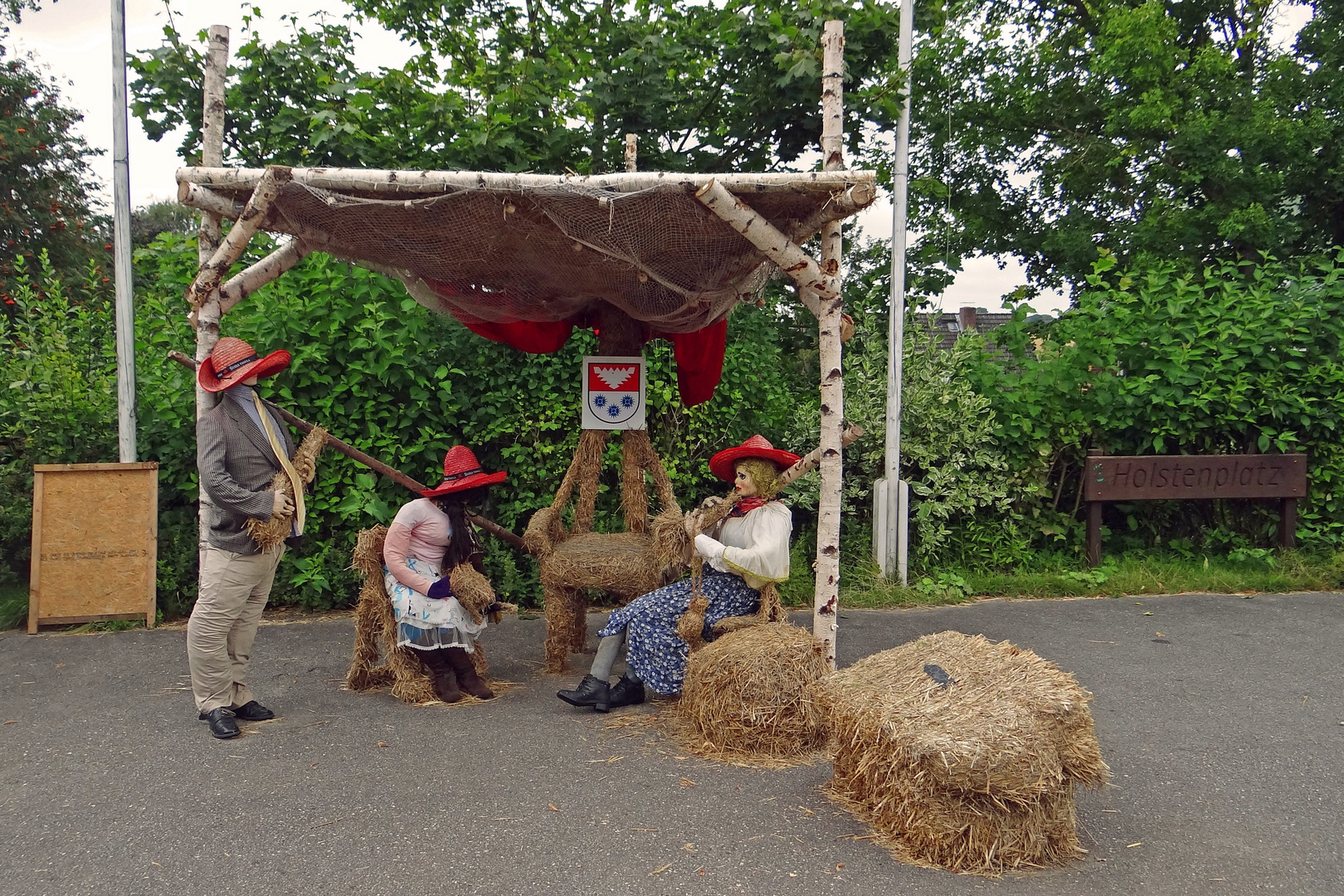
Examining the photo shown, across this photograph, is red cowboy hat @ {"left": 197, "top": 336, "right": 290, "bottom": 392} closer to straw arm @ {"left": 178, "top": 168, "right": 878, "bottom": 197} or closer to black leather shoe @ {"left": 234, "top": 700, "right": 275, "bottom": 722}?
straw arm @ {"left": 178, "top": 168, "right": 878, "bottom": 197}

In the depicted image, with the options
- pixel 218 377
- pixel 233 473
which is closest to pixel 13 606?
pixel 233 473

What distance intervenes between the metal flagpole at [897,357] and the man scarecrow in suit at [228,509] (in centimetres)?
448

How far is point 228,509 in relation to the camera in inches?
171

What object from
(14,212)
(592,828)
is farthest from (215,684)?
(14,212)

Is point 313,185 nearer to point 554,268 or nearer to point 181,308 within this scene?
point 554,268

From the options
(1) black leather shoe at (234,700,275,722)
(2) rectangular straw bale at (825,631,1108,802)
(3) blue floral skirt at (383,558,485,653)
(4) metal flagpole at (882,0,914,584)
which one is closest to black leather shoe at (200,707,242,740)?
(1) black leather shoe at (234,700,275,722)

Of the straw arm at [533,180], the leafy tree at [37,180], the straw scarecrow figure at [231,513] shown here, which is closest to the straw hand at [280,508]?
the straw scarecrow figure at [231,513]

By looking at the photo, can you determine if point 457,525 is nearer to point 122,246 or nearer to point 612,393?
point 612,393

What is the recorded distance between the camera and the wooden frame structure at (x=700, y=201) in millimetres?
4195

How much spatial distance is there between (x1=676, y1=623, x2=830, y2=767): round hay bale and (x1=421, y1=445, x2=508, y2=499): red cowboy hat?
150cm

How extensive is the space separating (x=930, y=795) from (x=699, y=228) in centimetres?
270

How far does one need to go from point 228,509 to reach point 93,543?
2.65 m

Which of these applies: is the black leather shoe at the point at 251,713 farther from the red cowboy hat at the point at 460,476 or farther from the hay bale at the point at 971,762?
the hay bale at the point at 971,762

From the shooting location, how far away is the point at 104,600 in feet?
20.4
